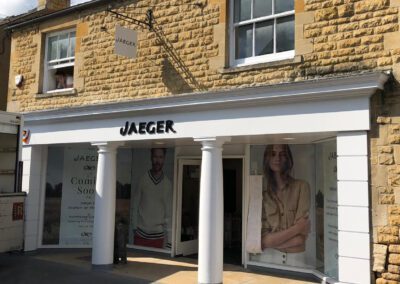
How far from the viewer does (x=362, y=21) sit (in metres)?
6.44

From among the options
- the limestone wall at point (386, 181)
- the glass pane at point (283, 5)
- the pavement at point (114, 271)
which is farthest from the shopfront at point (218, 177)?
the glass pane at point (283, 5)

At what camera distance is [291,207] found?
857 cm

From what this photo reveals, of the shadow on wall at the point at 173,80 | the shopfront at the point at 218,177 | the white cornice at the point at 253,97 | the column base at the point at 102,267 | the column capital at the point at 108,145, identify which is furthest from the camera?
the column capital at the point at 108,145

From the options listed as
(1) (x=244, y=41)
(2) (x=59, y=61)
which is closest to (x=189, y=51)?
(1) (x=244, y=41)

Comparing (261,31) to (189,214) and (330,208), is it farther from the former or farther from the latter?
(189,214)

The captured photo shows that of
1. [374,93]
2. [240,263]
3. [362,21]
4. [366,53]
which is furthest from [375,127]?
[240,263]

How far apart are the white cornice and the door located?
2.55 m

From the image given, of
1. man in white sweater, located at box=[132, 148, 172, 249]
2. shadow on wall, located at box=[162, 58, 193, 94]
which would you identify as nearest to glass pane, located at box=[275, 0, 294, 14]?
shadow on wall, located at box=[162, 58, 193, 94]

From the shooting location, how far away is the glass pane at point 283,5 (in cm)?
733

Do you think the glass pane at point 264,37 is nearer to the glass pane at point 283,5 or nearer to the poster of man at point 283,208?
the glass pane at point 283,5

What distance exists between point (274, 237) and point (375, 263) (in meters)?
2.99

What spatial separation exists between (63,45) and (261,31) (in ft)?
18.5

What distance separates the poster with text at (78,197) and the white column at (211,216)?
16.7ft

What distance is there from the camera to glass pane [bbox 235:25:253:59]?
25.5ft
